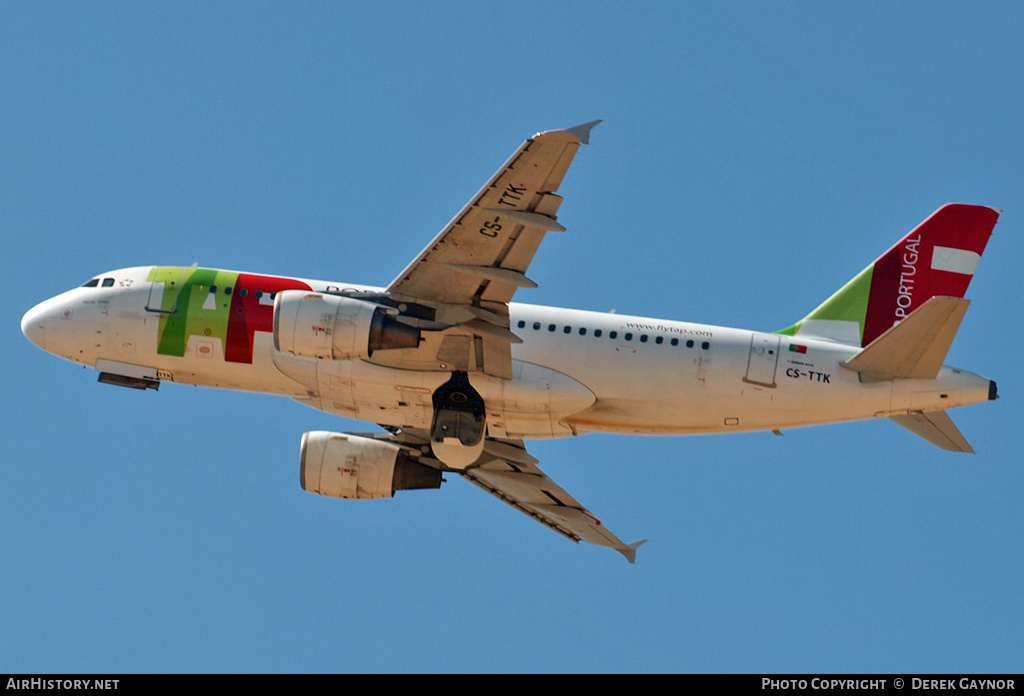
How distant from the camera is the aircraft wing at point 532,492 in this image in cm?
4047

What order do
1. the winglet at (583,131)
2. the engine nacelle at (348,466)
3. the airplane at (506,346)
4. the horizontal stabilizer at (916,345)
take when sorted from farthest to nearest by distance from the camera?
the engine nacelle at (348,466) < the airplane at (506,346) < the horizontal stabilizer at (916,345) < the winglet at (583,131)

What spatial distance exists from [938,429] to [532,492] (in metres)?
12.6

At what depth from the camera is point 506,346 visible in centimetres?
3416

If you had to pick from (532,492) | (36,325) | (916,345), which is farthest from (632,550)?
(36,325)

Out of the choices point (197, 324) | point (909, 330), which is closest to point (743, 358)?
point (909, 330)

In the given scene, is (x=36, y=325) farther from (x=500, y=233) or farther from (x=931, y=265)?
(x=931, y=265)

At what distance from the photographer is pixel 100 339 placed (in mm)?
37094

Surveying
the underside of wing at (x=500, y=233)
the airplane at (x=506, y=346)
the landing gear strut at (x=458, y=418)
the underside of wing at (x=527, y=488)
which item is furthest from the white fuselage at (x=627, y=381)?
the underside of wing at (x=527, y=488)

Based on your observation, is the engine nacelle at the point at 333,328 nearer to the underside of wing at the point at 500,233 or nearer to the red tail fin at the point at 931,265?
the underside of wing at the point at 500,233

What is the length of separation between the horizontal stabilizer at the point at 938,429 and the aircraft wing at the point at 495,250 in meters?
11.1

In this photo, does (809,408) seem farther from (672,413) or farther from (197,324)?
(197,324)

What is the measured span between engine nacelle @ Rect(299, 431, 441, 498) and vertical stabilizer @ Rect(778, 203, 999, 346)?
12.5 metres
